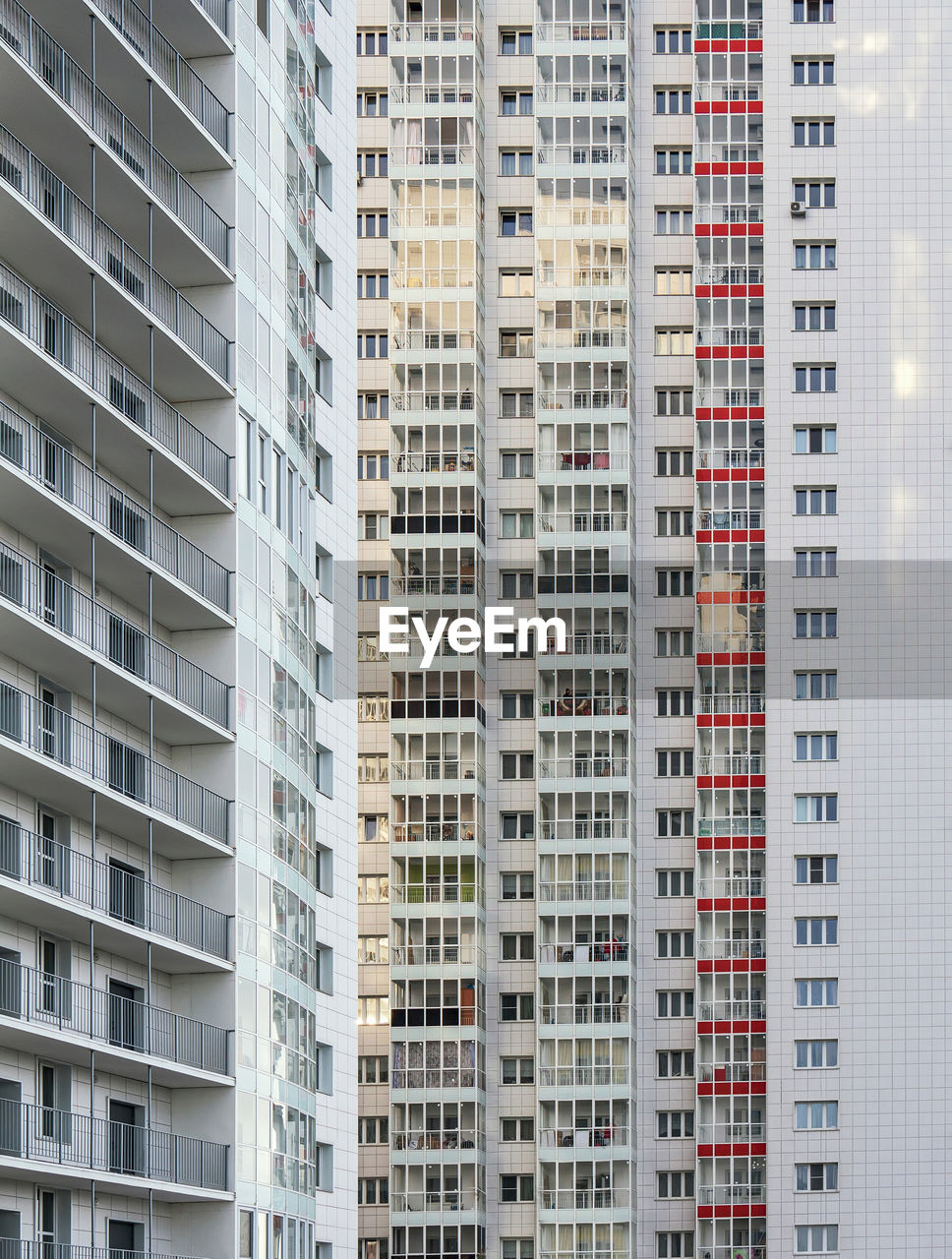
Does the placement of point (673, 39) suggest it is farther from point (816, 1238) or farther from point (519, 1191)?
point (816, 1238)

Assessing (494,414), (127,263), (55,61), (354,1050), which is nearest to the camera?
(55,61)

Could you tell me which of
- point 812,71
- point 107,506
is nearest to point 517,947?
point 107,506

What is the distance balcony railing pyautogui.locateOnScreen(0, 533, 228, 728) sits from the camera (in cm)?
3456

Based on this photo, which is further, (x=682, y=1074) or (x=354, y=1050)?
(x=682, y=1074)

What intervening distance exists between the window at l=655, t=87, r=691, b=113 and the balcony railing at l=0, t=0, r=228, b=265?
3075cm

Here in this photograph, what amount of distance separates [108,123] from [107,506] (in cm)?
761

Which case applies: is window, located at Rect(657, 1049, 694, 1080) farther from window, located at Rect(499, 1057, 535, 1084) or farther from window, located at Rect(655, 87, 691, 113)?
window, located at Rect(655, 87, 691, 113)

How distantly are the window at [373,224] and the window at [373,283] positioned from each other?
1.26 meters

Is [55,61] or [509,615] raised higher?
[55,61]

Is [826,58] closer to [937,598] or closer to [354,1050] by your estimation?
[937,598]

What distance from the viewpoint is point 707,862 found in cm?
6512

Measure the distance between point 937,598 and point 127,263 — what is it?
112 ft

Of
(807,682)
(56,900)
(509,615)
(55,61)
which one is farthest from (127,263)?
(807,682)

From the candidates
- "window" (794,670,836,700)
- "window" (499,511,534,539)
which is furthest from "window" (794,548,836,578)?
"window" (499,511,534,539)
